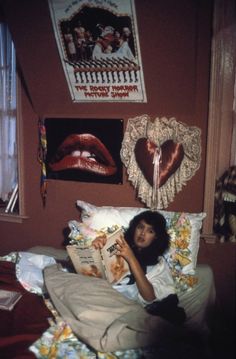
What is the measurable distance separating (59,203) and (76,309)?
3.30 feet

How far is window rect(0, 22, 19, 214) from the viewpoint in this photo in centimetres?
217

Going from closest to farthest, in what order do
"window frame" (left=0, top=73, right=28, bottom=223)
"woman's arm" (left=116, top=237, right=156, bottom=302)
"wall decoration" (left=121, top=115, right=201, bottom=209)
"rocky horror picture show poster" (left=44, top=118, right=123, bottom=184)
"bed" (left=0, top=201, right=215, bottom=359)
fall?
Result: "bed" (left=0, top=201, right=215, bottom=359) → "woman's arm" (left=116, top=237, right=156, bottom=302) → "wall decoration" (left=121, top=115, right=201, bottom=209) → "rocky horror picture show poster" (left=44, top=118, right=123, bottom=184) → "window frame" (left=0, top=73, right=28, bottom=223)

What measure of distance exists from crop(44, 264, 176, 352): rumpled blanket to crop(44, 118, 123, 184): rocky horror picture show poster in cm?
77

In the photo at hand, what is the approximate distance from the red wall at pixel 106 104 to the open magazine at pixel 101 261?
51 centimetres

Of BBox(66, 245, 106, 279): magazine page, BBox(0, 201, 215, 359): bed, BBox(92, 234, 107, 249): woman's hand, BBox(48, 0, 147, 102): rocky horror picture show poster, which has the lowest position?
BBox(0, 201, 215, 359): bed

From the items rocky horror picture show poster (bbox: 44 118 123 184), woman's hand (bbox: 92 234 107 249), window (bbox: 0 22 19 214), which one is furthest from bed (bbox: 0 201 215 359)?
window (bbox: 0 22 19 214)

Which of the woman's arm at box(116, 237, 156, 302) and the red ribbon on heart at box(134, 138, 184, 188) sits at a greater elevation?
the red ribbon on heart at box(134, 138, 184, 188)

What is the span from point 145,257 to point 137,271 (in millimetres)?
145

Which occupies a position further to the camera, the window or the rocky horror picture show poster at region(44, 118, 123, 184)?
the window

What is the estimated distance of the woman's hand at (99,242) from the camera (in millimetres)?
1607

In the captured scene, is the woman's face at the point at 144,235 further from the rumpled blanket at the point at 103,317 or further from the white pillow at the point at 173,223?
the rumpled blanket at the point at 103,317

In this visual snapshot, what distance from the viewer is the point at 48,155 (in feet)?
7.18

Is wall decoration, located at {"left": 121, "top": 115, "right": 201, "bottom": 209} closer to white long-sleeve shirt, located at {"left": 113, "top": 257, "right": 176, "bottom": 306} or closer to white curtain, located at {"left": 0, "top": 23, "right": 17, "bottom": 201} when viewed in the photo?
white long-sleeve shirt, located at {"left": 113, "top": 257, "right": 176, "bottom": 306}

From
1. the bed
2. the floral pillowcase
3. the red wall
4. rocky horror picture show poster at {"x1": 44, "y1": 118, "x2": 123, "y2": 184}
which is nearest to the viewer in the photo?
the bed
